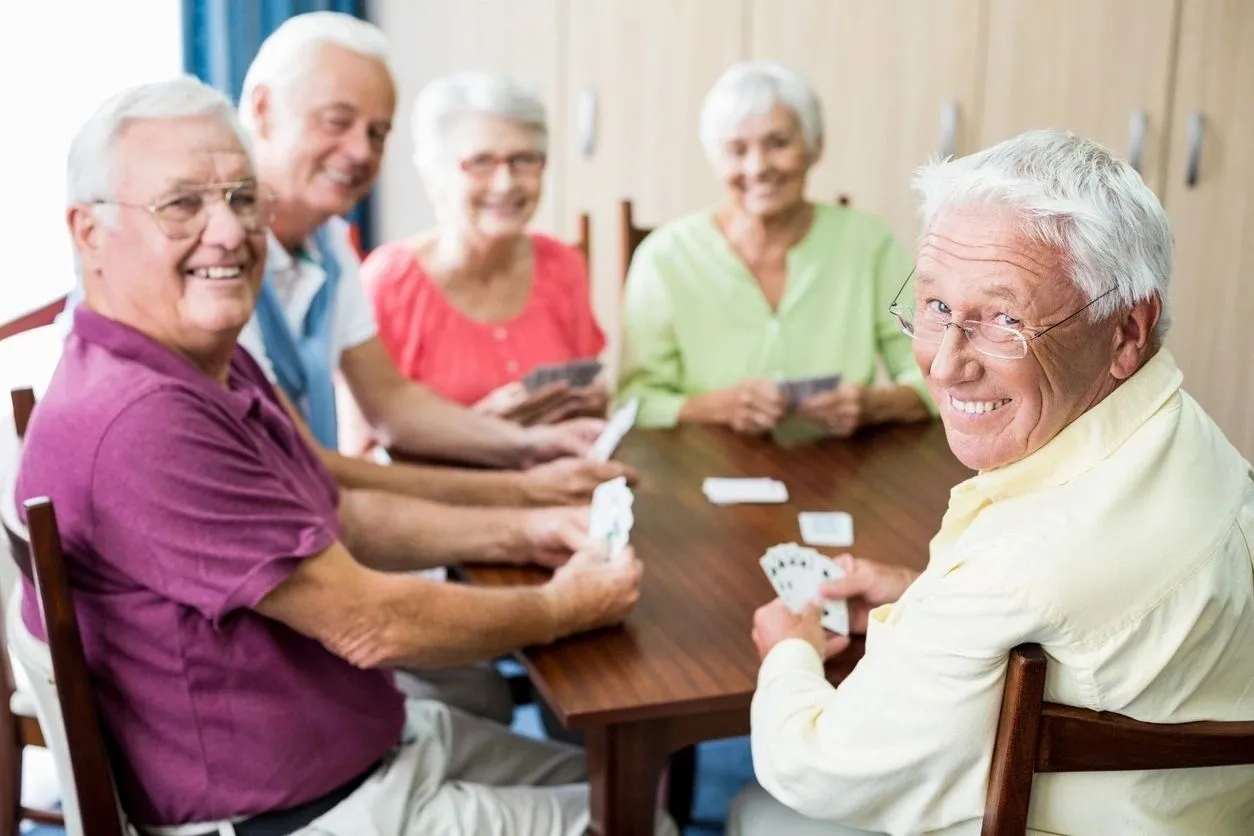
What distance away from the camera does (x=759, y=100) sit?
9.91 ft

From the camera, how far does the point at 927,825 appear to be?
1.37 metres

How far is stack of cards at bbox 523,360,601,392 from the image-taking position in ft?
9.05

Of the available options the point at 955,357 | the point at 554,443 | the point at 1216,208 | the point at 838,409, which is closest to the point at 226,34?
the point at 554,443

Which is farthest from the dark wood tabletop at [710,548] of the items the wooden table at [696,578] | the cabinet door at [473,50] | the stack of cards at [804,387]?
the cabinet door at [473,50]

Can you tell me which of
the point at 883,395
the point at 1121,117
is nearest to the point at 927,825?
the point at 883,395

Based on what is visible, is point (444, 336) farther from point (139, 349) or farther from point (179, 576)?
point (179, 576)

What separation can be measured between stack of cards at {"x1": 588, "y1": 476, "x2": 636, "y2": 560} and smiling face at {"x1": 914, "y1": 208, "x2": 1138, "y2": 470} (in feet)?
2.19

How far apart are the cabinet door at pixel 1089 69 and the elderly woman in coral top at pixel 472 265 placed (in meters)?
1.80

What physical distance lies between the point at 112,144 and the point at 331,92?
0.84 m

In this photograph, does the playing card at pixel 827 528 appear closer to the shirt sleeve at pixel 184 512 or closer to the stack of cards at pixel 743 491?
the stack of cards at pixel 743 491

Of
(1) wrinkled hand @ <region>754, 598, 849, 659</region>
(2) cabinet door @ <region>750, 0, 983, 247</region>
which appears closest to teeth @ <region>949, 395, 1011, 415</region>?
(1) wrinkled hand @ <region>754, 598, 849, 659</region>

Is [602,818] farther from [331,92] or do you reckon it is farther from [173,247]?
[331,92]

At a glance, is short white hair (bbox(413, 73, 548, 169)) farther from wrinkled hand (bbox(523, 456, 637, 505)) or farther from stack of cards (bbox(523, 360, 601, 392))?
wrinkled hand (bbox(523, 456, 637, 505))

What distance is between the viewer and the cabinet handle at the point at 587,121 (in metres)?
4.47
